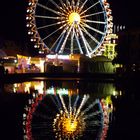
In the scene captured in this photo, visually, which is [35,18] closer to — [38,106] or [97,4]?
[97,4]

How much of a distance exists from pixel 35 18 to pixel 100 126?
97.3ft

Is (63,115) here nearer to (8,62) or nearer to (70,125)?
(70,125)

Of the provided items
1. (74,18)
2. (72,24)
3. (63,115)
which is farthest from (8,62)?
(63,115)

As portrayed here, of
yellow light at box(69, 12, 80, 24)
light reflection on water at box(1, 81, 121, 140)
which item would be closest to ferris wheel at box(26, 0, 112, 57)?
yellow light at box(69, 12, 80, 24)

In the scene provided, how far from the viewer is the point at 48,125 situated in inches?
479

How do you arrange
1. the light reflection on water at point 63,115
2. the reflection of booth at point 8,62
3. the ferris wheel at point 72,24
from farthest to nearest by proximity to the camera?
the reflection of booth at point 8,62
the ferris wheel at point 72,24
the light reflection on water at point 63,115

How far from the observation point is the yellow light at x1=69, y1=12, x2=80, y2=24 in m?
41.7

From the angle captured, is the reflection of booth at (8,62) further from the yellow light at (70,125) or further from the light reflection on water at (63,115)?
the yellow light at (70,125)

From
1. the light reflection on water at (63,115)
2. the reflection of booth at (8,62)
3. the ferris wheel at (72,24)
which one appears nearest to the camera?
the light reflection on water at (63,115)

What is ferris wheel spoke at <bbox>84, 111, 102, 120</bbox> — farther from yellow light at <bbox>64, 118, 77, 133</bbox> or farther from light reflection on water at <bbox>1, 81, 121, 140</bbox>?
yellow light at <bbox>64, 118, 77, 133</bbox>

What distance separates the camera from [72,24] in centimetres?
4203

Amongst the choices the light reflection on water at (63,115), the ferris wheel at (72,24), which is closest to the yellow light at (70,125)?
the light reflection on water at (63,115)

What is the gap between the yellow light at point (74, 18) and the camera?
41.7m

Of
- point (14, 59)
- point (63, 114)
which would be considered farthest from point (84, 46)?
point (63, 114)
